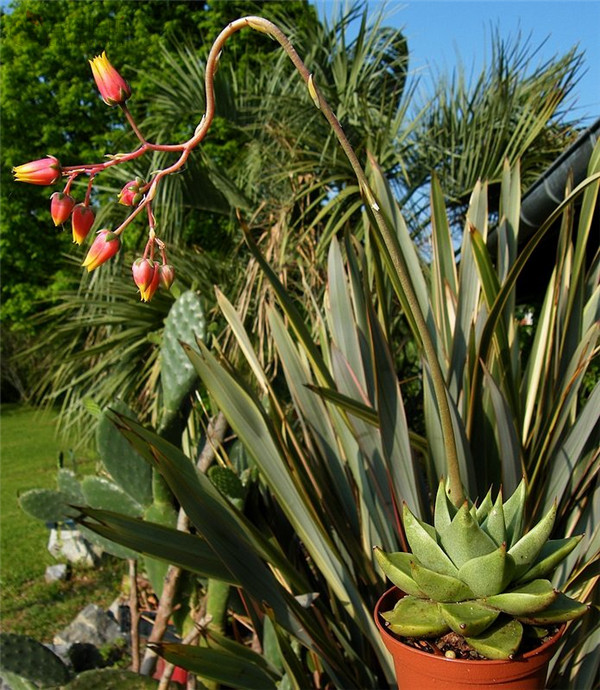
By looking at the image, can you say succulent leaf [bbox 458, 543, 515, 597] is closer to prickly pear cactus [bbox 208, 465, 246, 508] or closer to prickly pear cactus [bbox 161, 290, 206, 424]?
prickly pear cactus [bbox 208, 465, 246, 508]

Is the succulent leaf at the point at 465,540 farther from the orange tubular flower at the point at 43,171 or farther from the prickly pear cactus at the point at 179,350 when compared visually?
the prickly pear cactus at the point at 179,350

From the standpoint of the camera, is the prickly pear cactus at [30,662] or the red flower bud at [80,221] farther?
the prickly pear cactus at [30,662]

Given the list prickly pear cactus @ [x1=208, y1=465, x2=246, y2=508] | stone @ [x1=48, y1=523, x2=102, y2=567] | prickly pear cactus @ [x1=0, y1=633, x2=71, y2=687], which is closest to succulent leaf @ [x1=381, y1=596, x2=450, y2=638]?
prickly pear cactus @ [x1=208, y1=465, x2=246, y2=508]

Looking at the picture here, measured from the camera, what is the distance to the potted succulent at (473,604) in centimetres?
79

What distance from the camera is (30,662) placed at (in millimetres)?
2031

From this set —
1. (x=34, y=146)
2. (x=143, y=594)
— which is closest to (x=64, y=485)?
(x=143, y=594)

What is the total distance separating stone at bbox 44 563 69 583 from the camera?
4219 mm

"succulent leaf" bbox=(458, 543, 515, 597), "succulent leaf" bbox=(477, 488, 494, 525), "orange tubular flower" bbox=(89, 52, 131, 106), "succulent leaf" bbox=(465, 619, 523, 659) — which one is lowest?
"succulent leaf" bbox=(465, 619, 523, 659)

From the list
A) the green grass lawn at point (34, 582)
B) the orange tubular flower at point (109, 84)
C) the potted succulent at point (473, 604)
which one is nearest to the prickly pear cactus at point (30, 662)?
the green grass lawn at point (34, 582)

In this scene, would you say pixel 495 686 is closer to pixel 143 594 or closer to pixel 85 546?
pixel 143 594

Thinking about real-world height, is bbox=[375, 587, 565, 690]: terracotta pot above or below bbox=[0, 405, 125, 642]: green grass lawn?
above

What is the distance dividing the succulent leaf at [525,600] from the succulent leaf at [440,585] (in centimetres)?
3

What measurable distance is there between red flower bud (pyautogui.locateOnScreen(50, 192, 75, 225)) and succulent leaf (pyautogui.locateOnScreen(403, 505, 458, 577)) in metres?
0.54

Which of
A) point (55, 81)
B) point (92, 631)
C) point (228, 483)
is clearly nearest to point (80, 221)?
point (228, 483)
